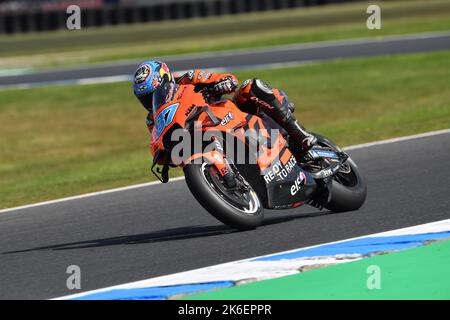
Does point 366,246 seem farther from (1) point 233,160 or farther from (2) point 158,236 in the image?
(2) point 158,236

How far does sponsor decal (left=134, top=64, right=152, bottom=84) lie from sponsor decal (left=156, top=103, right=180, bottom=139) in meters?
0.30

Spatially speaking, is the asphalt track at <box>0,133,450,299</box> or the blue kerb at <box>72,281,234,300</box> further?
the asphalt track at <box>0,133,450,299</box>

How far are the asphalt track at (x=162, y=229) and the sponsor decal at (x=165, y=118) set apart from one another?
0.84 metres

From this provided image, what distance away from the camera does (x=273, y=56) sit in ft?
77.6

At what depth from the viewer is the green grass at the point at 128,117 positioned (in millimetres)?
12289

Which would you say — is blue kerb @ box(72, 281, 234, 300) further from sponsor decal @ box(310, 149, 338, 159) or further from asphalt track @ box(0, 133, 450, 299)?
sponsor decal @ box(310, 149, 338, 159)

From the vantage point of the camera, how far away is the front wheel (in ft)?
21.4

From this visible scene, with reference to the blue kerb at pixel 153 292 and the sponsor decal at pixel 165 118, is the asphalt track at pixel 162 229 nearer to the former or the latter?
the blue kerb at pixel 153 292

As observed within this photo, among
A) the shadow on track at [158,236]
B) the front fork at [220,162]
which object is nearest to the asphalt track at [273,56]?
the shadow on track at [158,236]

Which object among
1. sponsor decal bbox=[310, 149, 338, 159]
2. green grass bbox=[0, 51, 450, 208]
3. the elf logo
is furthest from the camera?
green grass bbox=[0, 51, 450, 208]

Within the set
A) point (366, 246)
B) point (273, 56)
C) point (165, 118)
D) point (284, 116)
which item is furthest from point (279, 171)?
point (273, 56)

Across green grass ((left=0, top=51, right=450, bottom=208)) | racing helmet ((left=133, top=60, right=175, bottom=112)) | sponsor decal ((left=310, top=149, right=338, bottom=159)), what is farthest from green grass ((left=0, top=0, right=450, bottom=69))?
racing helmet ((left=133, top=60, right=175, bottom=112))

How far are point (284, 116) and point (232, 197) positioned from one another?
0.92m

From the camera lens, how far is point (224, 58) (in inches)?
934
